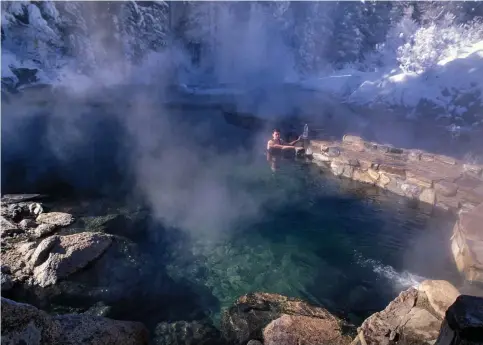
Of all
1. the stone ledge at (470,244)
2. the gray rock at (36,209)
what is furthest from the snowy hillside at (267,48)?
the gray rock at (36,209)

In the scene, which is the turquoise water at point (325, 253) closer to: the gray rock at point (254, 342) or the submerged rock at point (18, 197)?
the gray rock at point (254, 342)

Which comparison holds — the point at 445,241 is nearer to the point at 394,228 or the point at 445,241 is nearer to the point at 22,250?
the point at 394,228

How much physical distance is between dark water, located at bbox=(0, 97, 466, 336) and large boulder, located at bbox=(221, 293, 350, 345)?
1.40 ft

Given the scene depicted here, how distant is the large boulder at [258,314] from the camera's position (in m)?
4.12

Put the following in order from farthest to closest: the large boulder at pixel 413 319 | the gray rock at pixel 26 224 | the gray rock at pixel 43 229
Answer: the gray rock at pixel 26 224, the gray rock at pixel 43 229, the large boulder at pixel 413 319

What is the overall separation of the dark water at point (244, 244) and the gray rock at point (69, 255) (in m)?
0.14

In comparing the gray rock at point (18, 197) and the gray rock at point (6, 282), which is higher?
→ the gray rock at point (18, 197)

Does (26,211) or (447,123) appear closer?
(26,211)

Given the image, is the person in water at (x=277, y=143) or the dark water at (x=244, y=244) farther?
the person in water at (x=277, y=143)

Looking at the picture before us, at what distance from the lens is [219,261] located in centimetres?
589

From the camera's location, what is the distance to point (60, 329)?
322 cm

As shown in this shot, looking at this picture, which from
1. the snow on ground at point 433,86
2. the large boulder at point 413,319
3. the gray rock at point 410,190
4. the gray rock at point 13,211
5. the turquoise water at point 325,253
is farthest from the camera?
the snow on ground at point 433,86

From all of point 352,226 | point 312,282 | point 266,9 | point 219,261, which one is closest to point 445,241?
point 352,226

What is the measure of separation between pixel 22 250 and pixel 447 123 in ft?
61.9
